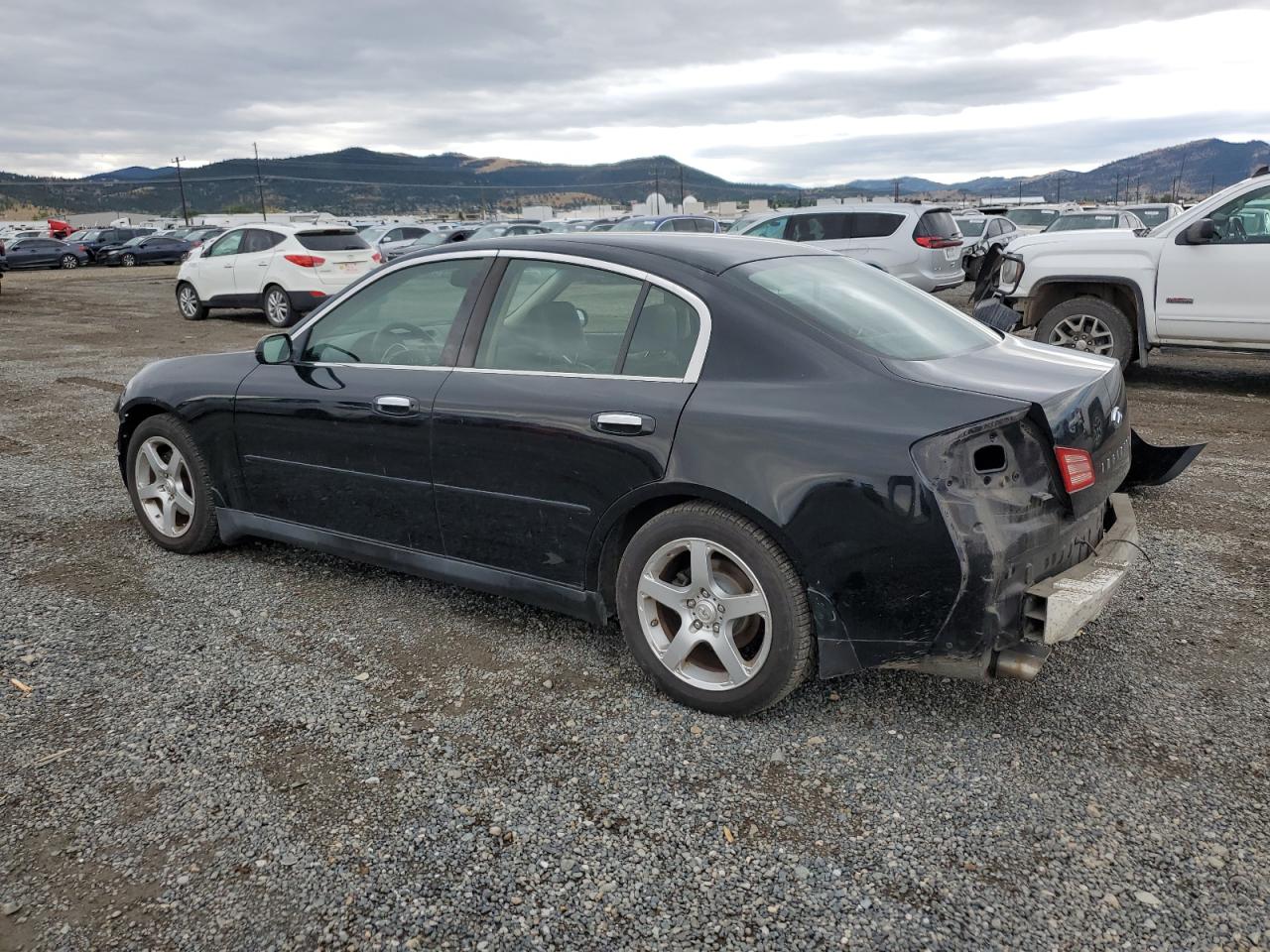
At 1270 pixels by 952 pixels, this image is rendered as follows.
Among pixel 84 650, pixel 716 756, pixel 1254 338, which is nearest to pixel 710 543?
pixel 716 756

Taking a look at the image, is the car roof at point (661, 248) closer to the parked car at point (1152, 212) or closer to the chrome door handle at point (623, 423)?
the chrome door handle at point (623, 423)

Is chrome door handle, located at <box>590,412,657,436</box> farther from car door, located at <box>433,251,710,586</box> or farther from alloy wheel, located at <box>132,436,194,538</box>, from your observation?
alloy wheel, located at <box>132,436,194,538</box>

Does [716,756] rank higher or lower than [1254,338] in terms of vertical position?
lower

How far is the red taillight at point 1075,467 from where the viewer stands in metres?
2.92

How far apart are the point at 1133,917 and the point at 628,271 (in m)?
2.46

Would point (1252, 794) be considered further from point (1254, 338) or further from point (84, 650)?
point (1254, 338)

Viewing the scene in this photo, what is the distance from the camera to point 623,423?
325 centimetres

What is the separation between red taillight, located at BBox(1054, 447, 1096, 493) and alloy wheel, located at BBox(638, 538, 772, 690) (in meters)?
0.98

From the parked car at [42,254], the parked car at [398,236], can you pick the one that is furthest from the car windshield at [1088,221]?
the parked car at [42,254]

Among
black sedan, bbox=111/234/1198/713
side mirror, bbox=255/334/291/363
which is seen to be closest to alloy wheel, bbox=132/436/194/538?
black sedan, bbox=111/234/1198/713

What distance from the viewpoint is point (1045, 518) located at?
2898 millimetres

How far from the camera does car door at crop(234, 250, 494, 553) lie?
3.85 m

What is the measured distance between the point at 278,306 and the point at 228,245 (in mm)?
1807

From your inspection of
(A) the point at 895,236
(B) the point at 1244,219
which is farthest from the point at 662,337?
(A) the point at 895,236
